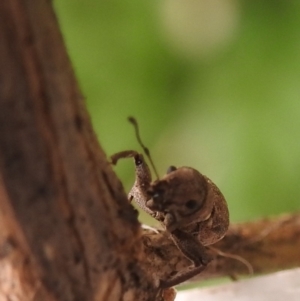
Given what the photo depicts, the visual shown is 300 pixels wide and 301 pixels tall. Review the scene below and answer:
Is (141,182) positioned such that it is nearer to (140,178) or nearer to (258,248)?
(140,178)

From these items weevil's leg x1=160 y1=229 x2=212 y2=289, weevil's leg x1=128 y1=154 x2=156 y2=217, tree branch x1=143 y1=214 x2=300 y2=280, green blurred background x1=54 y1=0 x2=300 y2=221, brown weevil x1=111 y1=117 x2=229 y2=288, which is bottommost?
tree branch x1=143 y1=214 x2=300 y2=280

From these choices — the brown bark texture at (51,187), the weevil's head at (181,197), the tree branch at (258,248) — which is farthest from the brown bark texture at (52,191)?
the tree branch at (258,248)

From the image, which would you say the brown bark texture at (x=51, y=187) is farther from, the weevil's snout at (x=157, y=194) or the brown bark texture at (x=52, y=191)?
the weevil's snout at (x=157, y=194)

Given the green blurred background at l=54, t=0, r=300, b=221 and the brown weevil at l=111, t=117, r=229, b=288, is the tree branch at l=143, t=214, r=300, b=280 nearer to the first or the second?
the brown weevil at l=111, t=117, r=229, b=288

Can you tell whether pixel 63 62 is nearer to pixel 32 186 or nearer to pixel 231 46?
pixel 32 186

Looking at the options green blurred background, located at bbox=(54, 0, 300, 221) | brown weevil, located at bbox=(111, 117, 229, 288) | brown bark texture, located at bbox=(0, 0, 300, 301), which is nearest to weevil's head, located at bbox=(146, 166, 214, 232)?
brown weevil, located at bbox=(111, 117, 229, 288)

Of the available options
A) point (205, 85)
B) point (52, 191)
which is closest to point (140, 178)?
point (52, 191)
